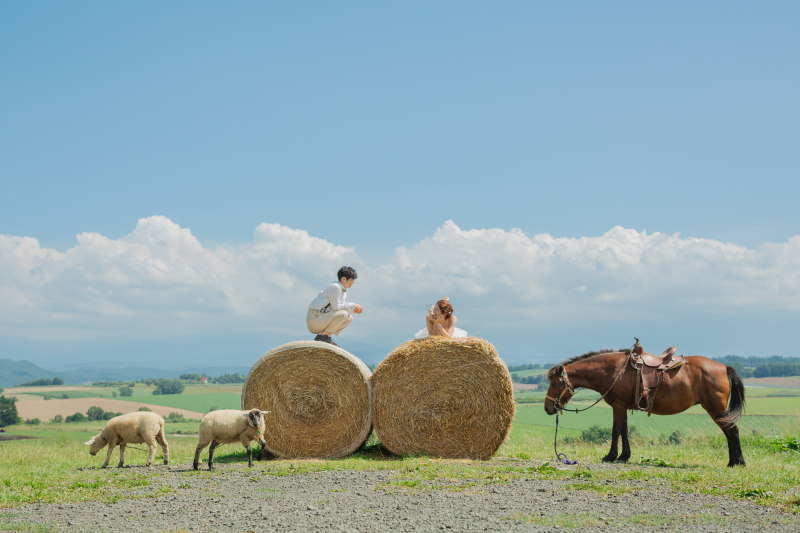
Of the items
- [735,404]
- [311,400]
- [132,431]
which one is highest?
[735,404]

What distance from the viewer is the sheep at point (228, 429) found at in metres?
8.52

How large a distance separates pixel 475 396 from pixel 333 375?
2.40 m

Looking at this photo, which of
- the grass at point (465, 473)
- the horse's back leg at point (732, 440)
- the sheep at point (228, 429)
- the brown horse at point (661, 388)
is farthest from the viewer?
the brown horse at point (661, 388)

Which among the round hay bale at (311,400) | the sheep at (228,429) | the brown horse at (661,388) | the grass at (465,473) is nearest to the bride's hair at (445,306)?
the round hay bale at (311,400)

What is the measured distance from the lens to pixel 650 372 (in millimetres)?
9570

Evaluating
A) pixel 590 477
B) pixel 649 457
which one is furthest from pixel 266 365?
pixel 649 457

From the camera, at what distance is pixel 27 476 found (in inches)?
314

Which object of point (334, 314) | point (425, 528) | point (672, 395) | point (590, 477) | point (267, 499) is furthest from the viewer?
point (334, 314)

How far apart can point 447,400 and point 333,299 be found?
2722 mm

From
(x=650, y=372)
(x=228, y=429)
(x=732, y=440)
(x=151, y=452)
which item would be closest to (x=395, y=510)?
(x=228, y=429)

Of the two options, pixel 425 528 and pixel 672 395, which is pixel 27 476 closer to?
pixel 425 528

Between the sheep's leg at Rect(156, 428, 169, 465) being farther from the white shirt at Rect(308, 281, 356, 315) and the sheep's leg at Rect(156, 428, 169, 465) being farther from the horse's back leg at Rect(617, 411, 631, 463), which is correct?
the horse's back leg at Rect(617, 411, 631, 463)

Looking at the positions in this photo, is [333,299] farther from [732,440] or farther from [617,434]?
[732,440]

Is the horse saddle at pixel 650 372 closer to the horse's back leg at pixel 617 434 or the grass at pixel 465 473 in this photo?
the horse's back leg at pixel 617 434
